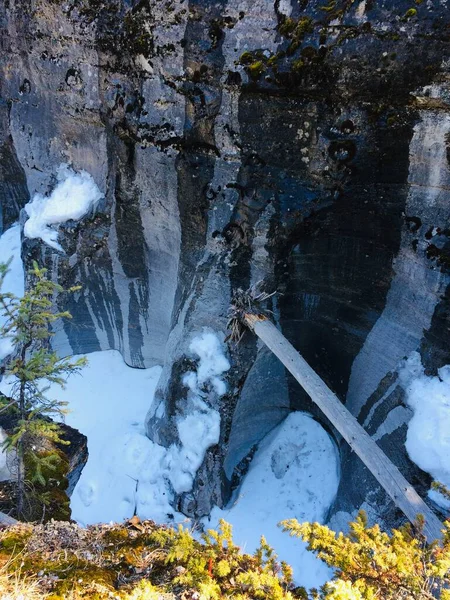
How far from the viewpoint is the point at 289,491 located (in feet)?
35.2

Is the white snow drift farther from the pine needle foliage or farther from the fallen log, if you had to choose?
the pine needle foliage

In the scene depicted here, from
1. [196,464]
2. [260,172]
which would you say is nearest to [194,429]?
[196,464]

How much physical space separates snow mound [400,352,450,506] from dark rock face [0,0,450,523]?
0.35 meters

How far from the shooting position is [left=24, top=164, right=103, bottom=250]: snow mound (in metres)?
11.6

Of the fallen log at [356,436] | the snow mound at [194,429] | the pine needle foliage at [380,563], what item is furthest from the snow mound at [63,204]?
Answer: the pine needle foliage at [380,563]

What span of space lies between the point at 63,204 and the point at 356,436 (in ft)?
31.7

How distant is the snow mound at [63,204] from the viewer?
11633 mm

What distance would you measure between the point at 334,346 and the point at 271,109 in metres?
5.73

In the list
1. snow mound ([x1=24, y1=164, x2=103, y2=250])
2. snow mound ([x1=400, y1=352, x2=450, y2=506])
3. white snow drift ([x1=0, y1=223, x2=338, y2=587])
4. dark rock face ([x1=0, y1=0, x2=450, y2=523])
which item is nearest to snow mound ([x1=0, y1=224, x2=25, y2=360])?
snow mound ([x1=24, y1=164, x2=103, y2=250])

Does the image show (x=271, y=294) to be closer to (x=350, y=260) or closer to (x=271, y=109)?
(x=350, y=260)

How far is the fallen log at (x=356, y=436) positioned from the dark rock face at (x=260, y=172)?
3.82 feet

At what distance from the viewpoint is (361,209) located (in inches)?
340

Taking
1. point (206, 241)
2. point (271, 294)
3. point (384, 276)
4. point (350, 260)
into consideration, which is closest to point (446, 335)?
point (384, 276)

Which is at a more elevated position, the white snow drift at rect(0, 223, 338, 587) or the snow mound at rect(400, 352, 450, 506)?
the snow mound at rect(400, 352, 450, 506)
